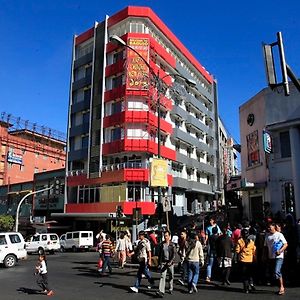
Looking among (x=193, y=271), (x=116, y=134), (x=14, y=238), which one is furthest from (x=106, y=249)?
(x=116, y=134)

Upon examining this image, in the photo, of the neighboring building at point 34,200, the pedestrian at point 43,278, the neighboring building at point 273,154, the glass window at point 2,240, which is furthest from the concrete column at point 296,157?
the neighboring building at point 34,200

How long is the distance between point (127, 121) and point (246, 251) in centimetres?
3136

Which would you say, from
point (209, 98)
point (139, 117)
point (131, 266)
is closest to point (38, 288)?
point (131, 266)

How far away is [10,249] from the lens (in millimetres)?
20391

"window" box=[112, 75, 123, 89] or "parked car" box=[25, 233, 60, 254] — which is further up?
"window" box=[112, 75, 123, 89]

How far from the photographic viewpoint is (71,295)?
1112 centimetres

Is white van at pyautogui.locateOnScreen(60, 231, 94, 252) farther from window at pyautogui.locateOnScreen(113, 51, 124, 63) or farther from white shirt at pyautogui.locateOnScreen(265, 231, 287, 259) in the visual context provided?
white shirt at pyautogui.locateOnScreen(265, 231, 287, 259)

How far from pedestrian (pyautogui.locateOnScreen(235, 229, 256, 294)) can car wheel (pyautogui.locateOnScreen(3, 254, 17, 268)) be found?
1328 cm

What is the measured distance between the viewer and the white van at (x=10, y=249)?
20094mm

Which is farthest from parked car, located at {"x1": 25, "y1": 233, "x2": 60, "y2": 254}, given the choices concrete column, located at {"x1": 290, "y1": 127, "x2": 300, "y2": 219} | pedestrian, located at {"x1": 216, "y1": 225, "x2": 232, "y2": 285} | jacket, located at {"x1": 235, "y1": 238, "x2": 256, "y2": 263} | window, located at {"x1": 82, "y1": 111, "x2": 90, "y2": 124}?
jacket, located at {"x1": 235, "y1": 238, "x2": 256, "y2": 263}

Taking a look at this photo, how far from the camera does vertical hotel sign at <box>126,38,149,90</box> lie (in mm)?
42469

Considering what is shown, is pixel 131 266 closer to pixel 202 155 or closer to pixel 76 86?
pixel 76 86

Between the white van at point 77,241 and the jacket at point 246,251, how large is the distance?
90.0ft

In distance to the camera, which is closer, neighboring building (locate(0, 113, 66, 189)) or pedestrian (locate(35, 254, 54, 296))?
Answer: pedestrian (locate(35, 254, 54, 296))
